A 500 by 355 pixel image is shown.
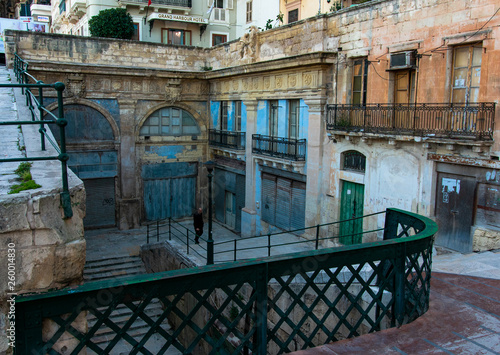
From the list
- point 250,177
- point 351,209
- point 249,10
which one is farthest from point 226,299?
point 249,10

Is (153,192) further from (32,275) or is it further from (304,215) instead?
(32,275)

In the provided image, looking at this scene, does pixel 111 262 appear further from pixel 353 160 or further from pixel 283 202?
pixel 353 160

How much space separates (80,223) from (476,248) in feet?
32.2

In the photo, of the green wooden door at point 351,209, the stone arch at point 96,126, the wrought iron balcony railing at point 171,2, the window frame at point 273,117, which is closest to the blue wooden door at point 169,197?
the stone arch at point 96,126

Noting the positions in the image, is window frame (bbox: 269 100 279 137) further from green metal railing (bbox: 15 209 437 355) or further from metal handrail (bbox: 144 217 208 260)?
green metal railing (bbox: 15 209 437 355)

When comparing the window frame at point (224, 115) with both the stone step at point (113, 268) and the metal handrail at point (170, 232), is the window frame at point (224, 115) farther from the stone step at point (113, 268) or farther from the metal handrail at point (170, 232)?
the stone step at point (113, 268)

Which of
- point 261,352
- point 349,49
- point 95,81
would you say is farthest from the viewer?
point 95,81

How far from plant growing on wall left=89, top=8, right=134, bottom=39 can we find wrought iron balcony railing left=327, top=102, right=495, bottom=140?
1521 cm

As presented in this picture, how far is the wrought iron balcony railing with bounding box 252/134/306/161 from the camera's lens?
15680 mm

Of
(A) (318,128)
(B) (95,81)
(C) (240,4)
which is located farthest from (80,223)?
(C) (240,4)

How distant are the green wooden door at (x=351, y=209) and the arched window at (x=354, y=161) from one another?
0.50m

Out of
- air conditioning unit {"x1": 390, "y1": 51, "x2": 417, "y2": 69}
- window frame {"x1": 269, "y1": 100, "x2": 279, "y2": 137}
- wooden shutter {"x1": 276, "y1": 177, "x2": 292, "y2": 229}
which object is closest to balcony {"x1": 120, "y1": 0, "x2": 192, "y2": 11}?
window frame {"x1": 269, "y1": 100, "x2": 279, "y2": 137}

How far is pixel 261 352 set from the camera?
13.2ft

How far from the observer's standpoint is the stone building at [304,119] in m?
11.0
